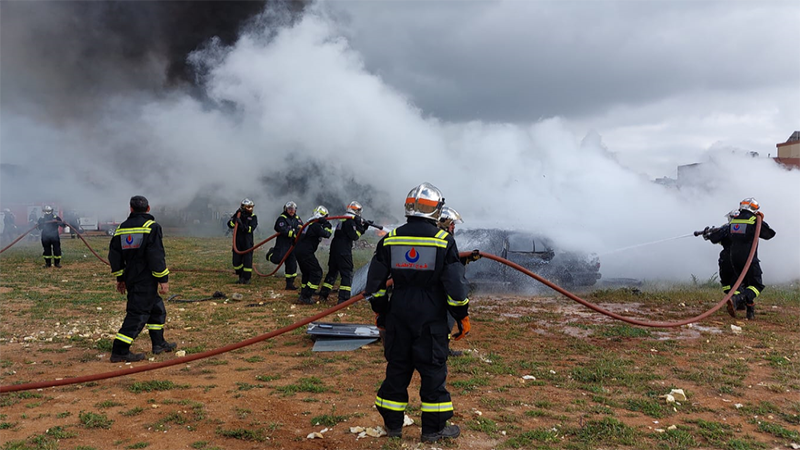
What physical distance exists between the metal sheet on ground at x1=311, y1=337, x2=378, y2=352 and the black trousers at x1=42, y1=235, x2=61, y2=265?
11.8 meters

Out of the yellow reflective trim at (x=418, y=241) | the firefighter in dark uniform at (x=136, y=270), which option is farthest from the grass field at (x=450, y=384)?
the yellow reflective trim at (x=418, y=241)

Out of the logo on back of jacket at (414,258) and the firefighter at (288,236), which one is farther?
the firefighter at (288,236)

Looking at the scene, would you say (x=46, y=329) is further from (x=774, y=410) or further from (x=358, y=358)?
(x=774, y=410)

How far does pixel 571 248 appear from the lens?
10781 mm

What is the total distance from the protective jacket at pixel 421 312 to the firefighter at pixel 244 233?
27.4 feet

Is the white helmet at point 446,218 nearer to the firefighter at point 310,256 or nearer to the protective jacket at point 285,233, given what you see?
the firefighter at point 310,256

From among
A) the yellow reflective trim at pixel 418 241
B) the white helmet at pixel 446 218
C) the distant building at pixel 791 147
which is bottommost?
the yellow reflective trim at pixel 418 241

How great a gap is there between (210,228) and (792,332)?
2663 centimetres

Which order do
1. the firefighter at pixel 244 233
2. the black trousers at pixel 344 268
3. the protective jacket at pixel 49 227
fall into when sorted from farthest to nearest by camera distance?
the protective jacket at pixel 49 227
the firefighter at pixel 244 233
the black trousers at pixel 344 268

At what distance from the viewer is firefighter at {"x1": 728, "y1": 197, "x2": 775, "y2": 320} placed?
27.6 ft

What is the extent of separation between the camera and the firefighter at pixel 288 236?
435 inches

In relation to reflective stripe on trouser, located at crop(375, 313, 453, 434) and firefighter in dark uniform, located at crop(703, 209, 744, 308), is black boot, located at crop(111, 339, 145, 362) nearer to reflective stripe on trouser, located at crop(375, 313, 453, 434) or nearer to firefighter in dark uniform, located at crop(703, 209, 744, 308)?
reflective stripe on trouser, located at crop(375, 313, 453, 434)

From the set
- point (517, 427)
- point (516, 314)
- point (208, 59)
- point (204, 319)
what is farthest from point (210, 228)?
point (517, 427)

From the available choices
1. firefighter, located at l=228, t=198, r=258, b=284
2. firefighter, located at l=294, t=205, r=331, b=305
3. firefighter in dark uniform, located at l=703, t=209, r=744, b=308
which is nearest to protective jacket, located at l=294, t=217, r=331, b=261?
firefighter, located at l=294, t=205, r=331, b=305
